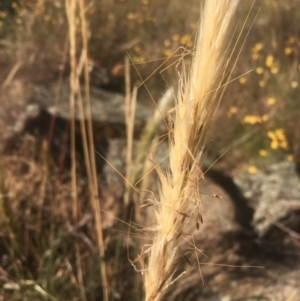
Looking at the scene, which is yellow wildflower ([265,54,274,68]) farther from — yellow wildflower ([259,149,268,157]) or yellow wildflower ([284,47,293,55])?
yellow wildflower ([259,149,268,157])

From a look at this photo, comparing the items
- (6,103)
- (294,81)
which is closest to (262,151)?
(294,81)

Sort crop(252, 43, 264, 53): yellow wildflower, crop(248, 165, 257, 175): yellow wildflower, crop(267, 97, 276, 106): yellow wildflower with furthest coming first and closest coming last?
crop(252, 43, 264, 53): yellow wildflower < crop(267, 97, 276, 106): yellow wildflower < crop(248, 165, 257, 175): yellow wildflower

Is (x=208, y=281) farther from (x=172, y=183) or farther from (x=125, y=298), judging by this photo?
(x=172, y=183)

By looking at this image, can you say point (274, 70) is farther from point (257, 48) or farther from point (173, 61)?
point (173, 61)

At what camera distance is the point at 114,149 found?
209 cm

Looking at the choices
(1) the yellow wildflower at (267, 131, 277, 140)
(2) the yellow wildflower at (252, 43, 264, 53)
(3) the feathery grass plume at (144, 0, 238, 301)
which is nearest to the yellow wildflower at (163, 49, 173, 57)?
(2) the yellow wildflower at (252, 43, 264, 53)

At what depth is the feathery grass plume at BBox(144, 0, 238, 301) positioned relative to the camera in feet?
1.45

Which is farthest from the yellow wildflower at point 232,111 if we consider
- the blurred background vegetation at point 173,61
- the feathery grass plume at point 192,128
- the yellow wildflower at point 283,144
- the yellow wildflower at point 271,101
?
the feathery grass plume at point 192,128

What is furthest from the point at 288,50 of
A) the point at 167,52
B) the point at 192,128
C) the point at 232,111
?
the point at 192,128

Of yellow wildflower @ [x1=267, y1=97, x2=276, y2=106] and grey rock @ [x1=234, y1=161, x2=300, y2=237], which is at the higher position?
yellow wildflower @ [x1=267, y1=97, x2=276, y2=106]

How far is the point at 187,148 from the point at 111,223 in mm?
1246

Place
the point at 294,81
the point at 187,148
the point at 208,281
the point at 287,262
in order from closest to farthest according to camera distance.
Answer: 1. the point at 187,148
2. the point at 208,281
3. the point at 287,262
4. the point at 294,81

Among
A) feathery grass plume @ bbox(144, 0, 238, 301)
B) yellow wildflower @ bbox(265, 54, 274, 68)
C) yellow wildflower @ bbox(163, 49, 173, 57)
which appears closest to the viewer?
feathery grass plume @ bbox(144, 0, 238, 301)

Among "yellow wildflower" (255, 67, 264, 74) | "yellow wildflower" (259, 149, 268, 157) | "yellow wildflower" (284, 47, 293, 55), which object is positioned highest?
"yellow wildflower" (284, 47, 293, 55)
